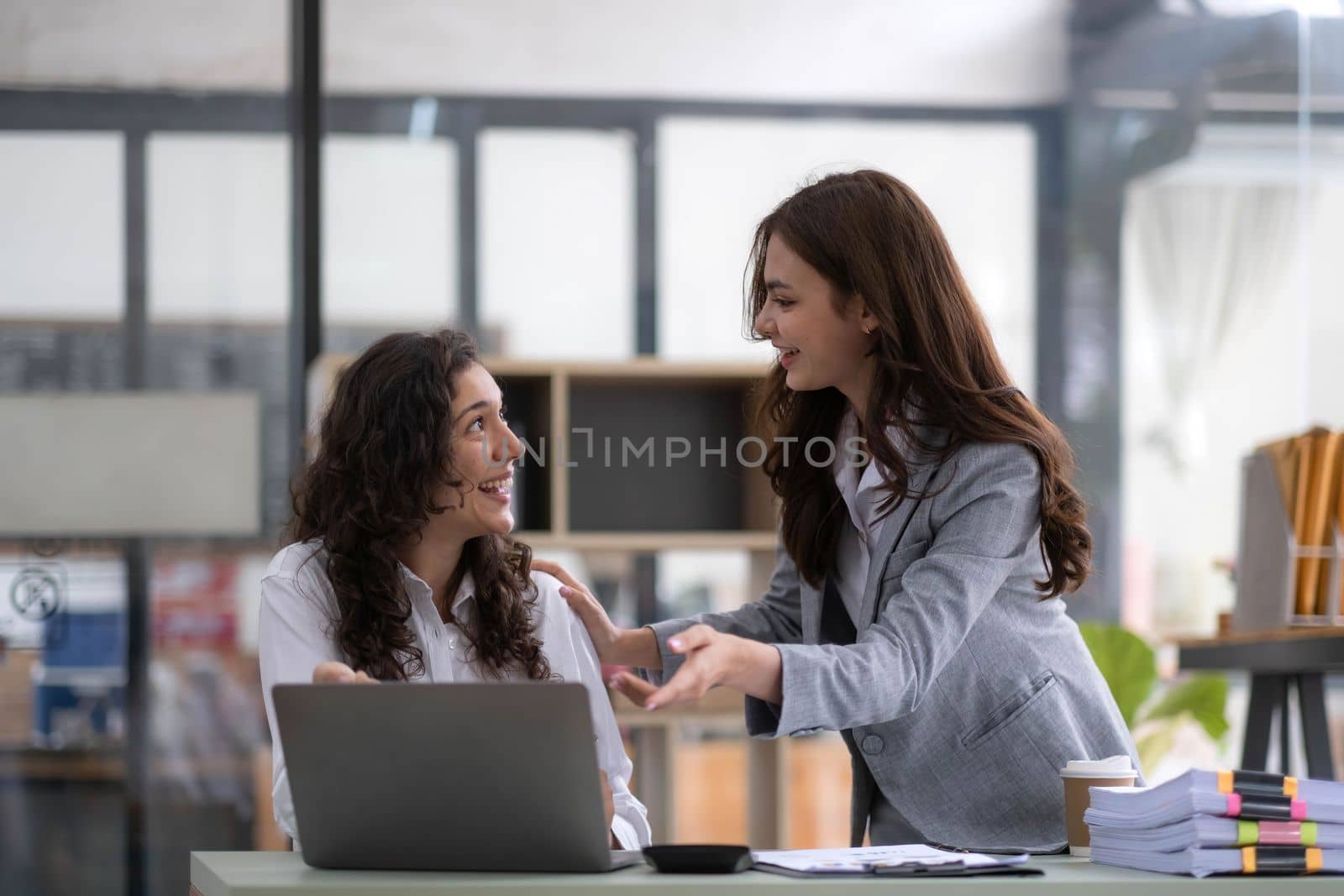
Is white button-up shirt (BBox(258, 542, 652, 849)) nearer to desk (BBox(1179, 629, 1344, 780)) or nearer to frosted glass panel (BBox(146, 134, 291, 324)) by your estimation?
desk (BBox(1179, 629, 1344, 780))

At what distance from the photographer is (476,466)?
193cm

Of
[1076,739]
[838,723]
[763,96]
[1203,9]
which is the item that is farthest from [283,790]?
[1203,9]

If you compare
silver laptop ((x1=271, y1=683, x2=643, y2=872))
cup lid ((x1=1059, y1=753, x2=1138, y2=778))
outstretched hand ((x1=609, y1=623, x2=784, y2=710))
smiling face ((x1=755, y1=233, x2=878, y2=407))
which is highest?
smiling face ((x1=755, y1=233, x2=878, y2=407))

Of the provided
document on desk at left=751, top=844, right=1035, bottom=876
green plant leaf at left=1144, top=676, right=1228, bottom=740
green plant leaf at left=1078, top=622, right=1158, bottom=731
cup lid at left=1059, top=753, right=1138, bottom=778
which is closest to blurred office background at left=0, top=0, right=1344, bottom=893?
green plant leaf at left=1144, top=676, right=1228, bottom=740

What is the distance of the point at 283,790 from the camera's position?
1.68 m

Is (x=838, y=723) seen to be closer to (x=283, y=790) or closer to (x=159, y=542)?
(x=283, y=790)

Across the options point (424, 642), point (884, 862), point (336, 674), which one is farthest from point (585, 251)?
point (884, 862)

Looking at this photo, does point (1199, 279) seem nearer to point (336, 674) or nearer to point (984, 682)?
point (984, 682)

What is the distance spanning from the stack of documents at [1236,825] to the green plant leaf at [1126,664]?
241 cm

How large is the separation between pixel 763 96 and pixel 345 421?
263 cm

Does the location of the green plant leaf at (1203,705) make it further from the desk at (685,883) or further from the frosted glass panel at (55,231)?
the frosted glass panel at (55,231)

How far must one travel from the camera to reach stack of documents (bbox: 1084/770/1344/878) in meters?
1.31

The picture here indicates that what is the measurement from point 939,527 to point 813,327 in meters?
0.28

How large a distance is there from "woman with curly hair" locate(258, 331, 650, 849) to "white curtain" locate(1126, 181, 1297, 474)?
285 centimetres
